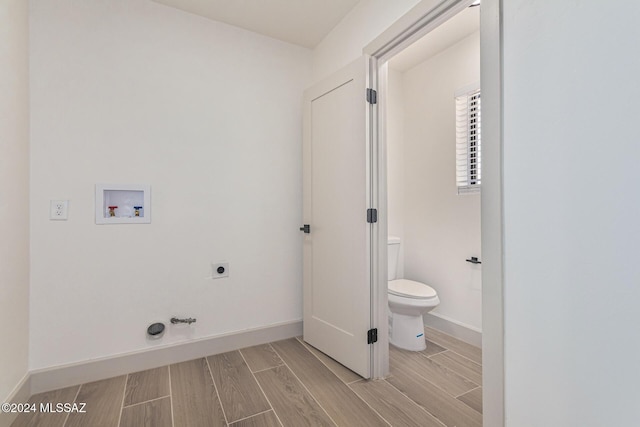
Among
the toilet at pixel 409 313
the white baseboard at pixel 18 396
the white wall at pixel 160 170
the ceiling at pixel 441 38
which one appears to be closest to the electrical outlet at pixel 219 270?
the white wall at pixel 160 170

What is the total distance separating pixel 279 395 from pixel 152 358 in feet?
3.07

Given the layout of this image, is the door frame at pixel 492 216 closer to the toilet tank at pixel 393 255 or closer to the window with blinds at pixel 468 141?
the window with blinds at pixel 468 141

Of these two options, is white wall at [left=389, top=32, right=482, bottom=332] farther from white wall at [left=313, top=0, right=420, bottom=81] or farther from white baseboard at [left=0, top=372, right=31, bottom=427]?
white baseboard at [left=0, top=372, right=31, bottom=427]

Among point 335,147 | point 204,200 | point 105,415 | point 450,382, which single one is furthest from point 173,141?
point 450,382

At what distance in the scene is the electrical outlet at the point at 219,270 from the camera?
2.17m

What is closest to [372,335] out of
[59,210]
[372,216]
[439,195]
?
[372,216]

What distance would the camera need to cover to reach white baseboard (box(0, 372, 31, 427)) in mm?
1368

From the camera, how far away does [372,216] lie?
71.7 inches

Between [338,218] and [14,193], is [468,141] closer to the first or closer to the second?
[338,218]

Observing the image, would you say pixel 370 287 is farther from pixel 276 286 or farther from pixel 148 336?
pixel 148 336

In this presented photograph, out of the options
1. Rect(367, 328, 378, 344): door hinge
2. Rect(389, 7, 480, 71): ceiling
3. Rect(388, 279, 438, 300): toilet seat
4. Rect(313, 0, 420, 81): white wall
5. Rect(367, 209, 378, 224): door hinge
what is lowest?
Rect(367, 328, 378, 344): door hinge

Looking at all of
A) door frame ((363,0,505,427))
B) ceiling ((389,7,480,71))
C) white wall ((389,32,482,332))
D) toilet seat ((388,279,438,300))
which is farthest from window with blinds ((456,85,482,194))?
door frame ((363,0,505,427))

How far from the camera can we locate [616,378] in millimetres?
840

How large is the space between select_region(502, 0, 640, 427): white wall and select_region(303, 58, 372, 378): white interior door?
84 cm
